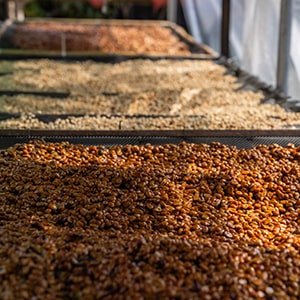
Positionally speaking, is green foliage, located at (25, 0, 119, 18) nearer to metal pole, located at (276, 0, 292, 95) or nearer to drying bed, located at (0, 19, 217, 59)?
drying bed, located at (0, 19, 217, 59)

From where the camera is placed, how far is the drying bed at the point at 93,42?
9062 millimetres

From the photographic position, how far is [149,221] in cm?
272

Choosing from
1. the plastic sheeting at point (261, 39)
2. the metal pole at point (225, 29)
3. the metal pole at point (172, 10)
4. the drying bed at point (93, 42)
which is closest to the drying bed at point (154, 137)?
the plastic sheeting at point (261, 39)

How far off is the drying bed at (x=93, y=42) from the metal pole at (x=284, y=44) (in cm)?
240

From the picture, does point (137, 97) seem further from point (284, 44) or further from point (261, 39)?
point (261, 39)

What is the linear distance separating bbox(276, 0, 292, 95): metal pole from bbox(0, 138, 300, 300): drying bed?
2286 millimetres

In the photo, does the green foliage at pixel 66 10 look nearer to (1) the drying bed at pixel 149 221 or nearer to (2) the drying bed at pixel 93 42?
(2) the drying bed at pixel 93 42

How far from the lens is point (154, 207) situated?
282 cm

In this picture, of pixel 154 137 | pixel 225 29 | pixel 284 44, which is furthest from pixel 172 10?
pixel 154 137

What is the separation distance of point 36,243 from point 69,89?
13.4 feet

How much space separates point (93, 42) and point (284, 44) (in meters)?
4.55

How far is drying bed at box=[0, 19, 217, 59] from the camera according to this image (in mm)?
9062

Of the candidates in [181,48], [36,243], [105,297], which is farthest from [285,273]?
[181,48]

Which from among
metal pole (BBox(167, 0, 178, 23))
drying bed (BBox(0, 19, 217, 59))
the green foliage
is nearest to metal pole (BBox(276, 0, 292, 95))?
drying bed (BBox(0, 19, 217, 59))
